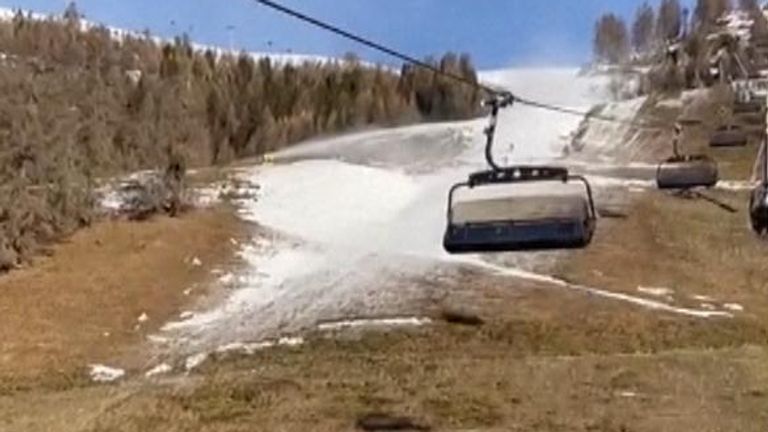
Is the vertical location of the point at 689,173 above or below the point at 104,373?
above

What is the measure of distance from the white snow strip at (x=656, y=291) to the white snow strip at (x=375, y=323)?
236 inches

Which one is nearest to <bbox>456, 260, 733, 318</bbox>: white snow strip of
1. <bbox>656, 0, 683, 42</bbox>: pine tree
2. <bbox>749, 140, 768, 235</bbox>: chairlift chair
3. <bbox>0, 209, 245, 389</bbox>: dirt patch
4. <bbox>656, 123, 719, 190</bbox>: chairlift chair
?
<bbox>656, 123, 719, 190</bbox>: chairlift chair

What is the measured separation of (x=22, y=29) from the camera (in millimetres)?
69812

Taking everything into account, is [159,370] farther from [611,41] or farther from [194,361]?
[611,41]

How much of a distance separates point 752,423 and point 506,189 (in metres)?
4.47

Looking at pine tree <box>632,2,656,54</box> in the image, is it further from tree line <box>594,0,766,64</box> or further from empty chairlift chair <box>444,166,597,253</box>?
Answer: empty chairlift chair <box>444,166,597,253</box>

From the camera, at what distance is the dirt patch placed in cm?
2164

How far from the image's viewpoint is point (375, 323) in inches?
932

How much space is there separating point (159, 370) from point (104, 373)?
Answer: 901mm

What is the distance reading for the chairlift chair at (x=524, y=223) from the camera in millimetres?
10133

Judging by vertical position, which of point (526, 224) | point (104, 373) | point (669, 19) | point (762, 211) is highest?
point (669, 19)

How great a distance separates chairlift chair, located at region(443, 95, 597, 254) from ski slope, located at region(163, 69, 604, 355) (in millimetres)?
11911

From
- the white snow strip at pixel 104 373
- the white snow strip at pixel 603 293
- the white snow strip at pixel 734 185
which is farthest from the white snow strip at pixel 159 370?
the white snow strip at pixel 734 185

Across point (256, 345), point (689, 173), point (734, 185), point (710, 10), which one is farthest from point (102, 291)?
point (710, 10)
